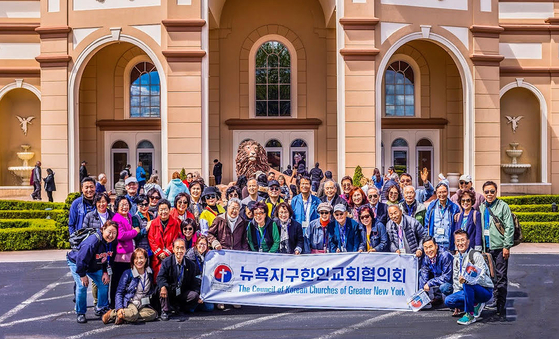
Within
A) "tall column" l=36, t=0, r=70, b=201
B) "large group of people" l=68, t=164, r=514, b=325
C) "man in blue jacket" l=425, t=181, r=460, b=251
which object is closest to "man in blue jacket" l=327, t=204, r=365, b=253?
"large group of people" l=68, t=164, r=514, b=325

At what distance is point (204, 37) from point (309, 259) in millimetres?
13470

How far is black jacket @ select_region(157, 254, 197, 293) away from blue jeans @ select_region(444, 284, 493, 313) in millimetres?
3742

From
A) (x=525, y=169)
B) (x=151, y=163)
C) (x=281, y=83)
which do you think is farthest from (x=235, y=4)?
(x=525, y=169)

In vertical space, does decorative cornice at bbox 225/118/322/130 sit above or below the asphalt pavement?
above

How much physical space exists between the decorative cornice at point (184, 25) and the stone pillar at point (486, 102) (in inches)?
401

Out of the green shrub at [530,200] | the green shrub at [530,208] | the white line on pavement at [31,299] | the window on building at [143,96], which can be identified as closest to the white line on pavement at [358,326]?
the white line on pavement at [31,299]

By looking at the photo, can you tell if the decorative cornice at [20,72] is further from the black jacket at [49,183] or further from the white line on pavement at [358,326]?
the white line on pavement at [358,326]

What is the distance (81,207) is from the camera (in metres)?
8.67

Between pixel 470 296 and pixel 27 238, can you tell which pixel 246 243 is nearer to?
pixel 470 296

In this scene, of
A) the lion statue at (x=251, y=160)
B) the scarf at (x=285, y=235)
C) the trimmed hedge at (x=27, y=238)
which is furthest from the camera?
the lion statue at (x=251, y=160)

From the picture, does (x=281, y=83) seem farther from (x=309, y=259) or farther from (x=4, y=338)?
(x=4, y=338)

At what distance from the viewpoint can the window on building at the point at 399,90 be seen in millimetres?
26172

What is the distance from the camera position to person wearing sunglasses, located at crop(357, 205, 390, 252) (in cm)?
885

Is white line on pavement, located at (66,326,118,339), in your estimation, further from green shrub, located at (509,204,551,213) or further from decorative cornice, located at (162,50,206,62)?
green shrub, located at (509,204,551,213)
